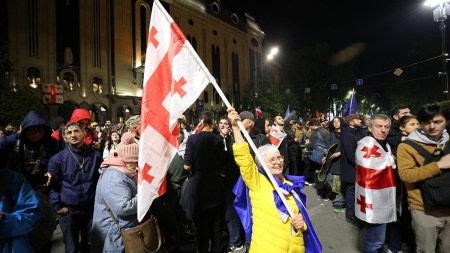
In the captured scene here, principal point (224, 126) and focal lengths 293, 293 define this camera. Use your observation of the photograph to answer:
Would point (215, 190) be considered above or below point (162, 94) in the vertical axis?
below

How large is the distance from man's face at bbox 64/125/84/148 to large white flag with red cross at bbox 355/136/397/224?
11.4ft

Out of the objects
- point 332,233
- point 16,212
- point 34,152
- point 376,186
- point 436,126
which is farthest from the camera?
point 332,233

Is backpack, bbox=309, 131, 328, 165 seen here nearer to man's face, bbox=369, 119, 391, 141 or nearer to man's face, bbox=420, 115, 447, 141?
man's face, bbox=369, 119, 391, 141

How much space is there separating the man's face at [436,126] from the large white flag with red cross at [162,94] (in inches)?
90.6

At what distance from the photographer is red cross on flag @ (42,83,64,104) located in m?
21.1

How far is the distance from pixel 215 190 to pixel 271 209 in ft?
4.69

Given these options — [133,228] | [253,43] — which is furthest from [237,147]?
[253,43]

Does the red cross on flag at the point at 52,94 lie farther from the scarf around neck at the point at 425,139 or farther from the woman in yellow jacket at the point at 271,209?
the scarf around neck at the point at 425,139

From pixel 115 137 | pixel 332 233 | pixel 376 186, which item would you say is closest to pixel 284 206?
pixel 376 186

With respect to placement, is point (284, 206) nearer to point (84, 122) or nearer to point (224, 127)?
point (224, 127)

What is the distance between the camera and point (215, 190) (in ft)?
12.8

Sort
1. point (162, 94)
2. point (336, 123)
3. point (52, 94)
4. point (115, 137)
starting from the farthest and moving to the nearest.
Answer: point (52, 94), point (336, 123), point (115, 137), point (162, 94)

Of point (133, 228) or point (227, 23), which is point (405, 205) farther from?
point (227, 23)

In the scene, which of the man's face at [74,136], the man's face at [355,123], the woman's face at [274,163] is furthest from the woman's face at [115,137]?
the man's face at [355,123]
